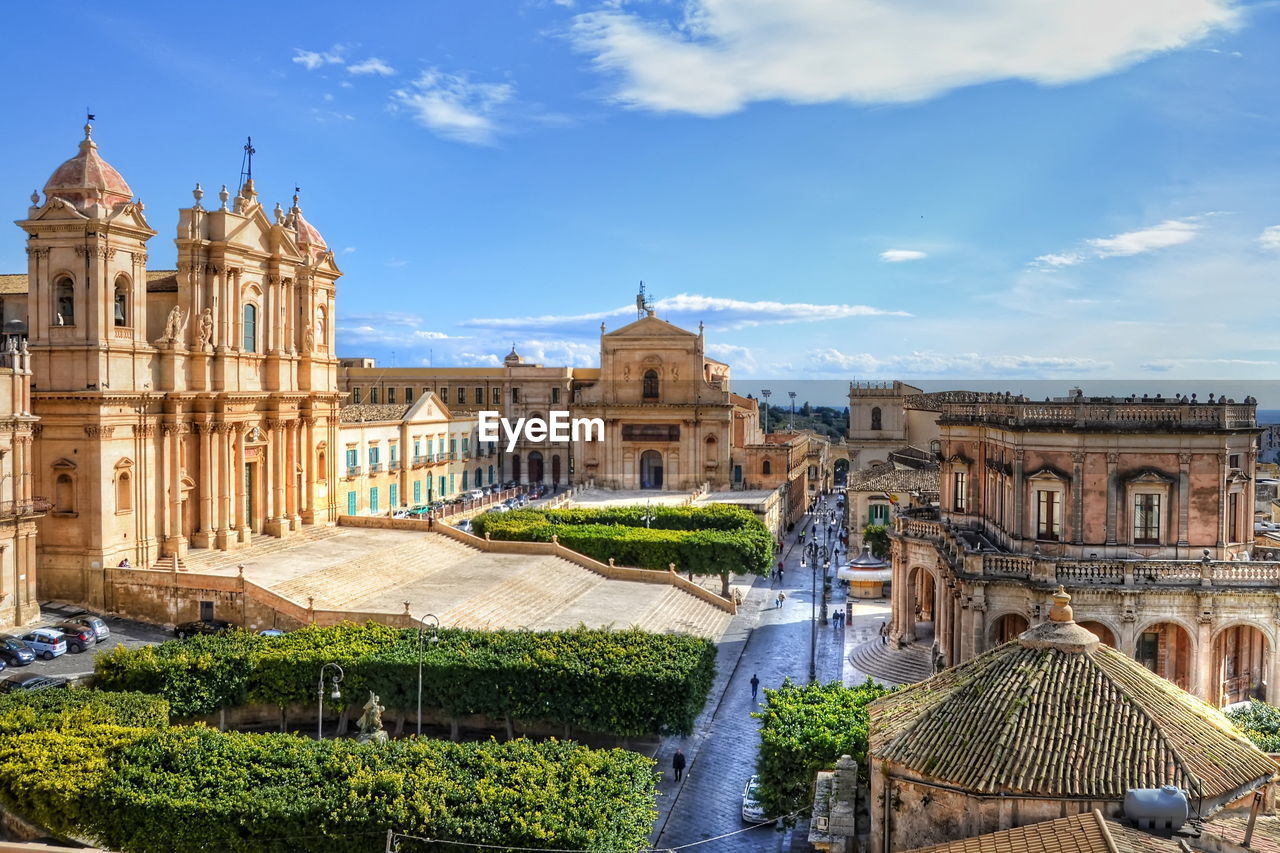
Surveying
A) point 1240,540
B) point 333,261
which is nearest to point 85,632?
point 333,261

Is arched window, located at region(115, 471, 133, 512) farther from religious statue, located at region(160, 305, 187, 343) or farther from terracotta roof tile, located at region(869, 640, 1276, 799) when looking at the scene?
terracotta roof tile, located at region(869, 640, 1276, 799)

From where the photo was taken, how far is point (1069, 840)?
12.1 m

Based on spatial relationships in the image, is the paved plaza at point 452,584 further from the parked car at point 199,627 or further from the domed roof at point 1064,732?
the domed roof at point 1064,732

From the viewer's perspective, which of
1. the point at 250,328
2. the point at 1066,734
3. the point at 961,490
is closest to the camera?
the point at 1066,734

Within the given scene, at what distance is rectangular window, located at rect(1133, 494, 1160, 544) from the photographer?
3256cm

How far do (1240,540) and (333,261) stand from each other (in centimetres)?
4355

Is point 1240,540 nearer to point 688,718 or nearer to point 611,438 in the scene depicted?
point 688,718

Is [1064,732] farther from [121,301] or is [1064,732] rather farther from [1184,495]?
[121,301]

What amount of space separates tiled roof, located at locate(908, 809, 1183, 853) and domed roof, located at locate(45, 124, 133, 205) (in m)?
37.8

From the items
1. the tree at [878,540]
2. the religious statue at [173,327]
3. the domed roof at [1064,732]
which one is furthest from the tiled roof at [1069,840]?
the tree at [878,540]

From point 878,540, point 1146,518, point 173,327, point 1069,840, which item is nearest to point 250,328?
point 173,327

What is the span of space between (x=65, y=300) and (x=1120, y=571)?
126ft

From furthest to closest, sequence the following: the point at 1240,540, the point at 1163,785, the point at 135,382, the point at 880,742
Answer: the point at 135,382 → the point at 1240,540 → the point at 880,742 → the point at 1163,785

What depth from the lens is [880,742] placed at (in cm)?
1516
